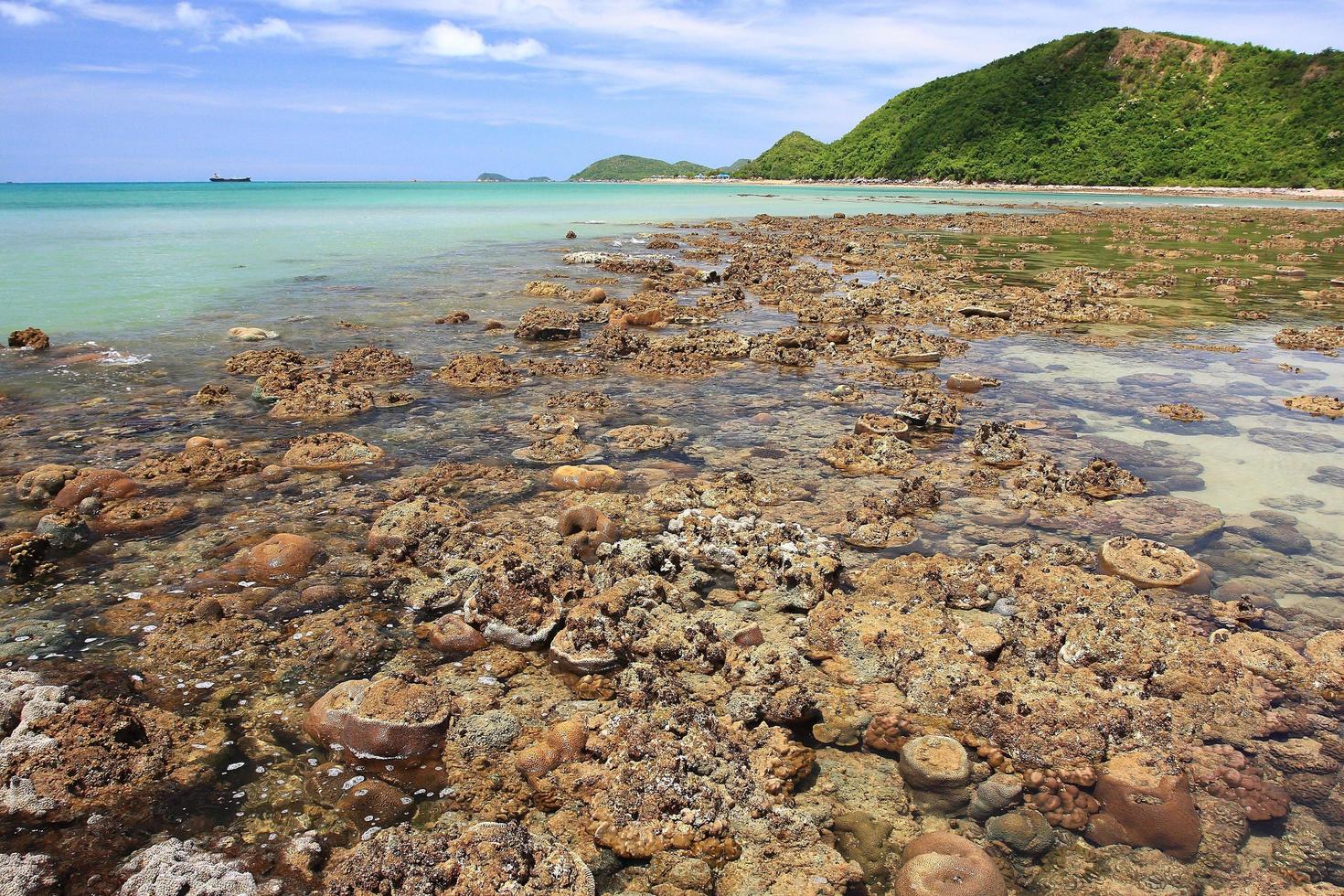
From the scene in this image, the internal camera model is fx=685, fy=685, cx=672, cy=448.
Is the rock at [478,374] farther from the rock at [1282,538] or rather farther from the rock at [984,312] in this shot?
the rock at [984,312]

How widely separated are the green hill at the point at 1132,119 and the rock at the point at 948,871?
11032cm

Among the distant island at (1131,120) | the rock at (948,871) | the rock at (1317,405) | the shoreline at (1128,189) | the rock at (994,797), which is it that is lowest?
the rock at (994,797)

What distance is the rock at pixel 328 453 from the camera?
884cm

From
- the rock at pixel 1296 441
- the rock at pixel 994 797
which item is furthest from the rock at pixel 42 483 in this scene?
the rock at pixel 1296 441

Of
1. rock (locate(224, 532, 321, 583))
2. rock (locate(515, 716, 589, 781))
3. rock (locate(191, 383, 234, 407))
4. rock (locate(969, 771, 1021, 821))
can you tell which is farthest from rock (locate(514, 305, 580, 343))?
rock (locate(969, 771, 1021, 821))

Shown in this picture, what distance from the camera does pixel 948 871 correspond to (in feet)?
11.5

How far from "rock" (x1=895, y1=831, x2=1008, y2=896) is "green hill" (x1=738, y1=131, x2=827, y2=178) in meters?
179

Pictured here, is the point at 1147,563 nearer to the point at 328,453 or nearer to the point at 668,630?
the point at 668,630

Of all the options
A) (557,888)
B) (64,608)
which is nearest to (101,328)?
(64,608)

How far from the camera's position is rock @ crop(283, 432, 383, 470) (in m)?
8.84

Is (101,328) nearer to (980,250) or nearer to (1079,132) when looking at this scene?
(980,250)

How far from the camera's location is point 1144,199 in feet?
263

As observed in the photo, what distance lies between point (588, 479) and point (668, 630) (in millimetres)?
3176

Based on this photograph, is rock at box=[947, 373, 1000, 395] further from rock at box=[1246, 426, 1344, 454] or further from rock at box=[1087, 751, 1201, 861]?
rock at box=[1087, 751, 1201, 861]
